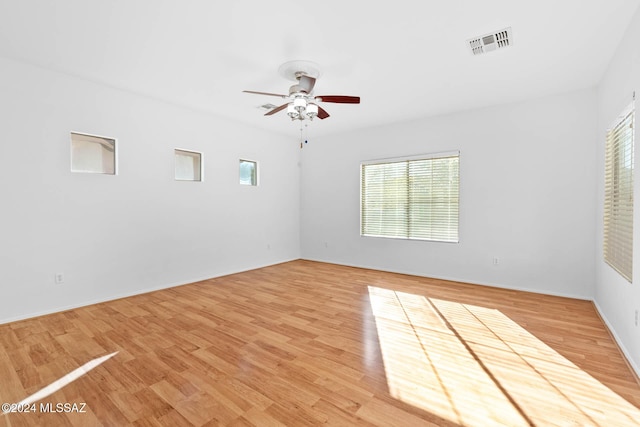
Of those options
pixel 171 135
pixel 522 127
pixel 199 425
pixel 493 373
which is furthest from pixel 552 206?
pixel 171 135

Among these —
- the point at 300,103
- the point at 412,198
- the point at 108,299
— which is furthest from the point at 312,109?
the point at 108,299

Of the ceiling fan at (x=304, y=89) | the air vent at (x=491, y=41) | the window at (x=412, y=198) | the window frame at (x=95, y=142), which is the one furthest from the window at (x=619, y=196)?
the window frame at (x=95, y=142)

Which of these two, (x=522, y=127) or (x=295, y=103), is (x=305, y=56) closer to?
(x=295, y=103)

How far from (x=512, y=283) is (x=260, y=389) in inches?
163

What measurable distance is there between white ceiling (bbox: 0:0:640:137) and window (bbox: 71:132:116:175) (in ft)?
2.56

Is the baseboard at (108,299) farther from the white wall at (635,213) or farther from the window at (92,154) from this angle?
the white wall at (635,213)

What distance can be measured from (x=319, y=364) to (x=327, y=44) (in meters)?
2.92

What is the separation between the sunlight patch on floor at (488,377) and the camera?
5.76 feet

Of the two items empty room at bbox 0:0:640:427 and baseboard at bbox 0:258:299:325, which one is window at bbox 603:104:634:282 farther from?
baseboard at bbox 0:258:299:325

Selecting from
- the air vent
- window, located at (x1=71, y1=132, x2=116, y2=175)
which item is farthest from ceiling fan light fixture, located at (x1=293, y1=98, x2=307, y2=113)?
window, located at (x1=71, y1=132, x2=116, y2=175)

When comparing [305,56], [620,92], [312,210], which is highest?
Answer: [305,56]

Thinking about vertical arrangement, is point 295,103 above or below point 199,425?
above

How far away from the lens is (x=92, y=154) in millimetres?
3832

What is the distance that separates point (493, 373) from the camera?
2.19m
